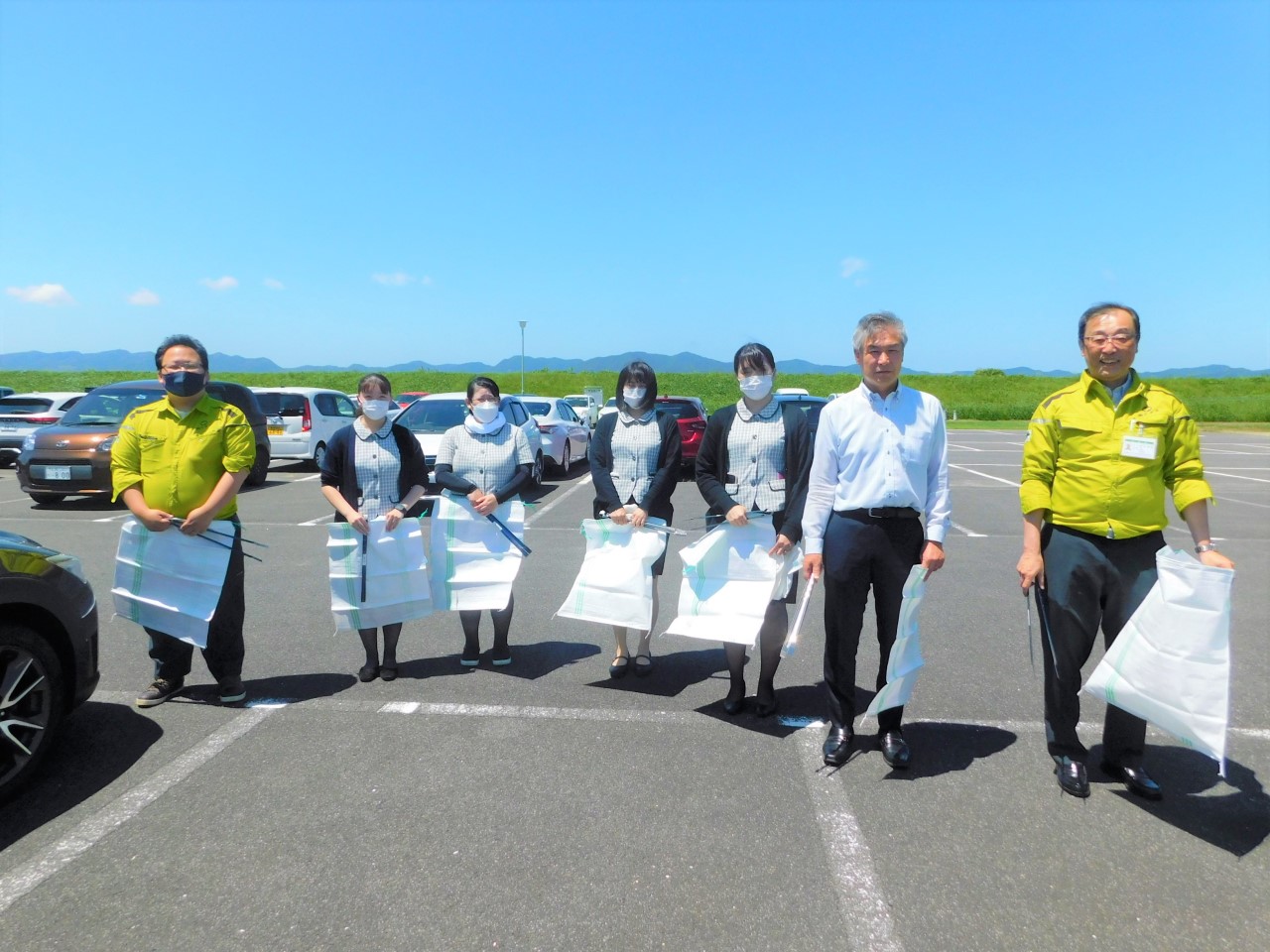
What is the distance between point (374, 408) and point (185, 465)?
3.34ft

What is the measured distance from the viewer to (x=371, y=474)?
4.75 metres

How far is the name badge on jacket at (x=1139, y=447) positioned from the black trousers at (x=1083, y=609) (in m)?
0.33

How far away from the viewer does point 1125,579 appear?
3.29m

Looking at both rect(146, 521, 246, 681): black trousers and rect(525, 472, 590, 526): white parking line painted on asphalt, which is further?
rect(525, 472, 590, 526): white parking line painted on asphalt

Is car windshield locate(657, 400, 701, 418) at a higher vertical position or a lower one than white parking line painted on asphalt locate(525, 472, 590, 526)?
higher

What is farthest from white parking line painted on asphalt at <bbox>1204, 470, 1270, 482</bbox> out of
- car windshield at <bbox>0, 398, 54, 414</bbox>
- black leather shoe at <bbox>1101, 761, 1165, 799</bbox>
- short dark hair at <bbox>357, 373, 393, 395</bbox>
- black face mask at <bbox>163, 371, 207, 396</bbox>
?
car windshield at <bbox>0, 398, 54, 414</bbox>

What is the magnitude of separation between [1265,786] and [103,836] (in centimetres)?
449

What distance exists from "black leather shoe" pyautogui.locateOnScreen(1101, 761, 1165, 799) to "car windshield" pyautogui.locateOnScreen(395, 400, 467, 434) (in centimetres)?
1075

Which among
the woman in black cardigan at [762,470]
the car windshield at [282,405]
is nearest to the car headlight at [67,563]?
the woman in black cardigan at [762,470]

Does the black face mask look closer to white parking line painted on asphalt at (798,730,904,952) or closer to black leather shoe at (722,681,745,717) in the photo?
black leather shoe at (722,681,745,717)

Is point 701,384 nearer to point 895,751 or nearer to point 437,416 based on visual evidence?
point 437,416

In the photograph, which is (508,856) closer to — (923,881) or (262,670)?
(923,881)

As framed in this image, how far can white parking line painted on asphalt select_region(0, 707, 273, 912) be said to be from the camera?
8.84 feet

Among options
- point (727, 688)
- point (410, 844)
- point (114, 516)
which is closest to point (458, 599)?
point (727, 688)
